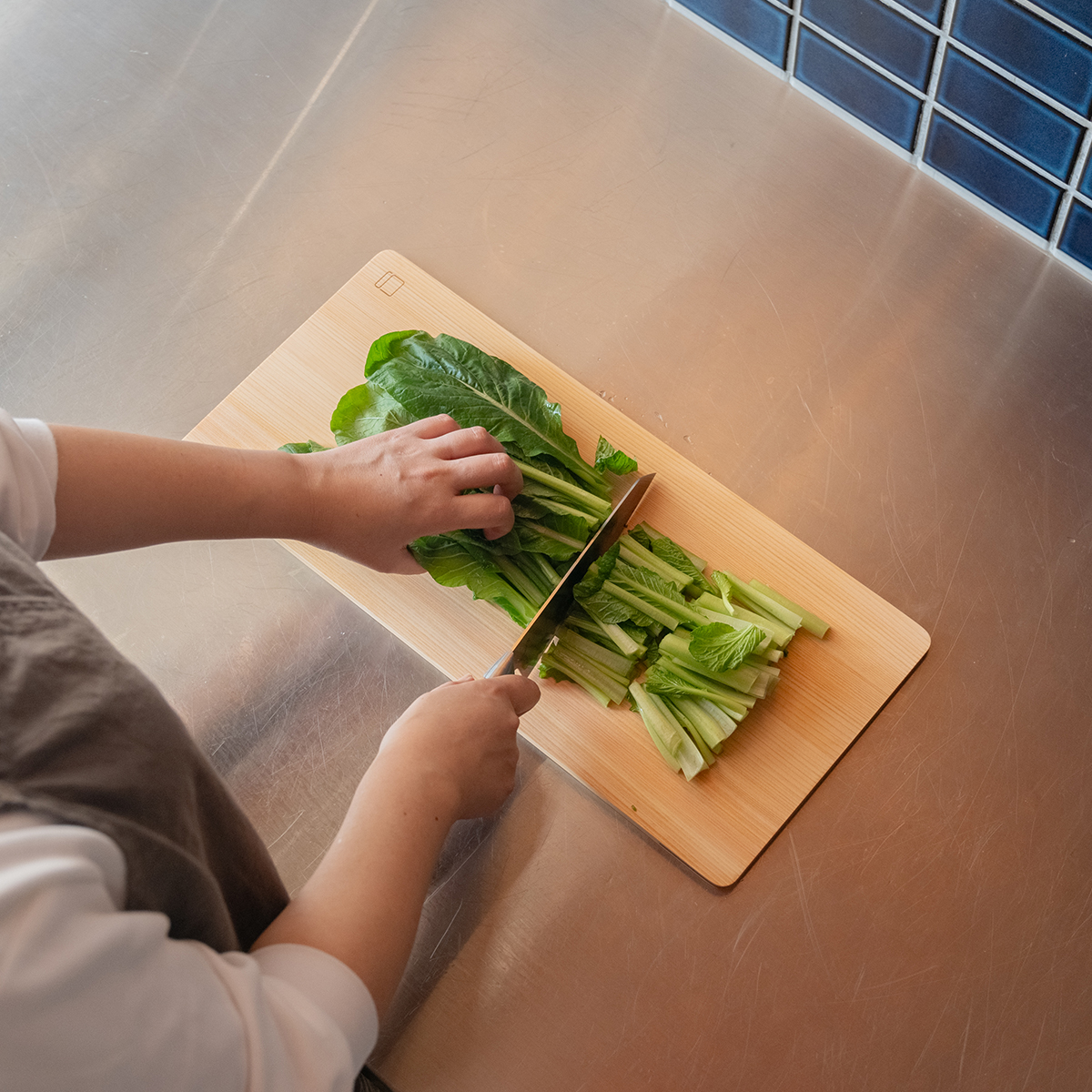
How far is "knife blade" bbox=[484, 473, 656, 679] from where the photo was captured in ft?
3.60

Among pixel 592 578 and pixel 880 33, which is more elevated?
pixel 880 33

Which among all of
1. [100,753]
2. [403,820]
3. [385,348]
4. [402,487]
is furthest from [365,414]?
[100,753]

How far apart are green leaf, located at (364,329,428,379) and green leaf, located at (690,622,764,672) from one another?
477 millimetres

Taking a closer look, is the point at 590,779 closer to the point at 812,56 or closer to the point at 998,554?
the point at 998,554

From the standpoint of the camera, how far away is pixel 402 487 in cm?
106

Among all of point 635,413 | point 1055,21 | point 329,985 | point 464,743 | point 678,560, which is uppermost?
point 1055,21

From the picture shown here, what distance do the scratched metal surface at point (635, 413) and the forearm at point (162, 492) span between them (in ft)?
0.71

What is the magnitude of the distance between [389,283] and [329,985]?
865mm

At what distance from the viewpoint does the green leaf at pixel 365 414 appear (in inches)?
46.6

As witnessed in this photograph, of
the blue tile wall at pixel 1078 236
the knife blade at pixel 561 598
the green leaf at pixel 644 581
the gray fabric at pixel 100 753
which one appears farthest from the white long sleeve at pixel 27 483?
the blue tile wall at pixel 1078 236

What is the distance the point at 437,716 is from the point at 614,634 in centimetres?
24

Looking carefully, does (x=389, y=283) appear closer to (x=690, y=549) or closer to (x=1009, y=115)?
(x=690, y=549)

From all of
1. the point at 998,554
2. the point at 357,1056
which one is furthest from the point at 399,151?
the point at 357,1056

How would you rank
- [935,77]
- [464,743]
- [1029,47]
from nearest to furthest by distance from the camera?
[464,743] → [1029,47] → [935,77]
